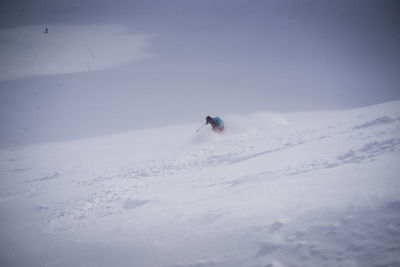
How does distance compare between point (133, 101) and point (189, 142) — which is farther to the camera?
point (133, 101)

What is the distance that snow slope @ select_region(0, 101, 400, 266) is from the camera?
8.89 ft

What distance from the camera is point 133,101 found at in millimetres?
14602

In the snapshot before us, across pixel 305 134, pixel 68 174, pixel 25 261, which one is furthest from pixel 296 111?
pixel 25 261

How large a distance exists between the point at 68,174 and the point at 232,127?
6501mm

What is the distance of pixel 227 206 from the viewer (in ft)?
12.7

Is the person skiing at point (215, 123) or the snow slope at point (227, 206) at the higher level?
the person skiing at point (215, 123)

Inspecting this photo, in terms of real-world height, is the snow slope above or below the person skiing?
below

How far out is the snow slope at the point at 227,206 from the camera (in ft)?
8.89

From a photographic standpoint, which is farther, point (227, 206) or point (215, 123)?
point (215, 123)

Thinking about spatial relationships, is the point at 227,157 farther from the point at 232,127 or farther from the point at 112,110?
the point at 112,110

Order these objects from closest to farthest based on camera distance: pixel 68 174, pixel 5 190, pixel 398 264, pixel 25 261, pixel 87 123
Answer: pixel 398 264, pixel 25 261, pixel 5 190, pixel 68 174, pixel 87 123

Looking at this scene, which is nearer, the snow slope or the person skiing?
the snow slope

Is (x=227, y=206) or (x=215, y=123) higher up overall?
(x=215, y=123)

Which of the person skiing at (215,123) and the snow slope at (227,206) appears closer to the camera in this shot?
the snow slope at (227,206)
